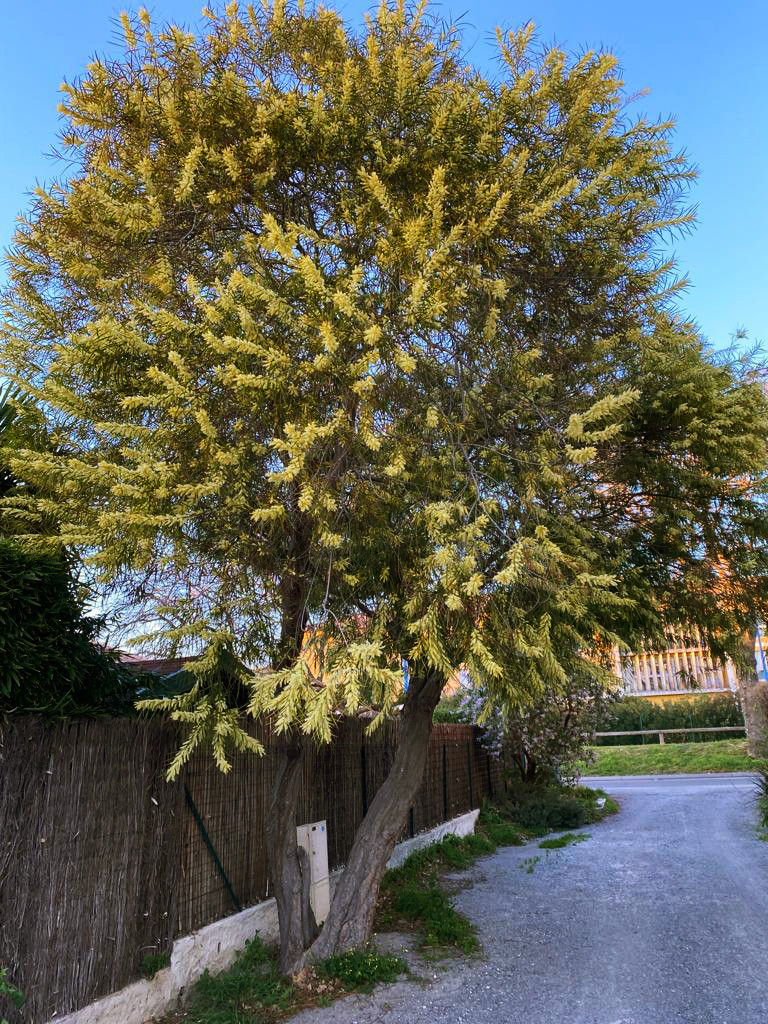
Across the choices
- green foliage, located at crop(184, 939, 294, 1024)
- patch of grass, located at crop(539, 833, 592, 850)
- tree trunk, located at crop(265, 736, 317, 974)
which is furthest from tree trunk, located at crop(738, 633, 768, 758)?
green foliage, located at crop(184, 939, 294, 1024)

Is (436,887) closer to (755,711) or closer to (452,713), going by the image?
(452,713)

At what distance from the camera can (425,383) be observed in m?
6.48

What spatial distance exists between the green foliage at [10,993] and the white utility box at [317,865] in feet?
9.77

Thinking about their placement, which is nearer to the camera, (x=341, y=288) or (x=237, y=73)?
(x=341, y=288)

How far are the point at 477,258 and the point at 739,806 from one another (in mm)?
14252

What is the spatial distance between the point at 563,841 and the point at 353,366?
10892 millimetres

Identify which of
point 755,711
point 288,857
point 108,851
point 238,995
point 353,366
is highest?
point 353,366

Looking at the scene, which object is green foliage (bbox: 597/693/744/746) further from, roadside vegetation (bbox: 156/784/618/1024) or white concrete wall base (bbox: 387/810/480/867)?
roadside vegetation (bbox: 156/784/618/1024)

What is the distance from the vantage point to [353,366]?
5168 mm

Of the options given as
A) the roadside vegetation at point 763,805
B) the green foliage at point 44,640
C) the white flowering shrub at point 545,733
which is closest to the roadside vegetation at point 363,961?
the green foliage at point 44,640

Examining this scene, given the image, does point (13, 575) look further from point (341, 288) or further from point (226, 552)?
point (341, 288)

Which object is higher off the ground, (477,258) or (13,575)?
(477,258)

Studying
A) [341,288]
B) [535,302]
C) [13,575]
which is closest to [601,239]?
[535,302]

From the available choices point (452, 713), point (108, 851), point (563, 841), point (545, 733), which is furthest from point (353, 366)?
point (452, 713)
